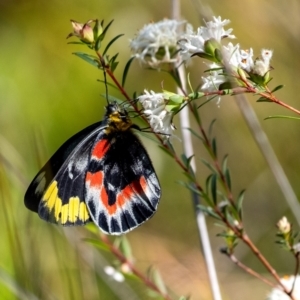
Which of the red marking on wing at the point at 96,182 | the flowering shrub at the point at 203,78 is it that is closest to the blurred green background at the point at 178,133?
the red marking on wing at the point at 96,182

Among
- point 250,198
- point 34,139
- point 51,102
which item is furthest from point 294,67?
point 34,139

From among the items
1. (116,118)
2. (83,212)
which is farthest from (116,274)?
(116,118)

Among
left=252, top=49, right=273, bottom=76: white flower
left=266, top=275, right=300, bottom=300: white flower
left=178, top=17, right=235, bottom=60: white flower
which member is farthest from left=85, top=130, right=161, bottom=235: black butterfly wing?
left=252, top=49, right=273, bottom=76: white flower

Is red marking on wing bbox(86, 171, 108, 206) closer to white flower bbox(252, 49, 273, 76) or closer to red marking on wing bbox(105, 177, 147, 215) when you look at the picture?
red marking on wing bbox(105, 177, 147, 215)

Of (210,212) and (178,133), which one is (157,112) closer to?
(210,212)

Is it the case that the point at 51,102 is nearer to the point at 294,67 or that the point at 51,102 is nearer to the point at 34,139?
the point at 294,67

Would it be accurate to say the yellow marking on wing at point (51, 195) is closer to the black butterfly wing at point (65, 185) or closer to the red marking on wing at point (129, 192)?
the black butterfly wing at point (65, 185)
